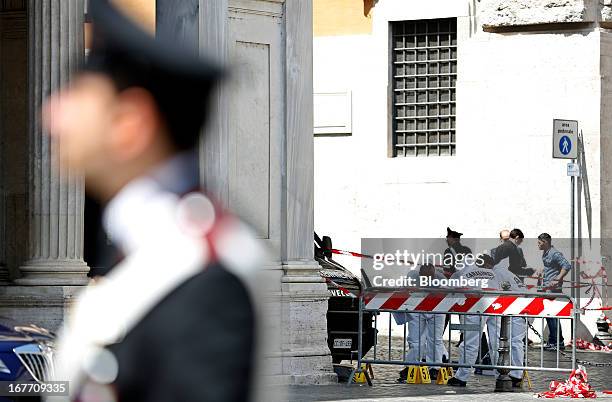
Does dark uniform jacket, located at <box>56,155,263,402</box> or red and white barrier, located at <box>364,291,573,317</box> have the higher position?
dark uniform jacket, located at <box>56,155,263,402</box>

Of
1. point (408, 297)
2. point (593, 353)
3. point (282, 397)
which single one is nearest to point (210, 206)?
point (282, 397)

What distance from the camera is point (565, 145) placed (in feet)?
73.5

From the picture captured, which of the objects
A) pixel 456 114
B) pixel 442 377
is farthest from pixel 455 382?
pixel 456 114

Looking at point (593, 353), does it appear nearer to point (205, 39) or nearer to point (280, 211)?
point (280, 211)

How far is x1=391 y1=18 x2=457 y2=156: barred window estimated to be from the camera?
84.3ft

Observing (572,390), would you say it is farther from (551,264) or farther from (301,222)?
(551,264)

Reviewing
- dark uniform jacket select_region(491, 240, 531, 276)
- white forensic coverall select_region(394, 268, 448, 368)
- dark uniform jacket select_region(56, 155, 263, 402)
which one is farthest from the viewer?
dark uniform jacket select_region(491, 240, 531, 276)

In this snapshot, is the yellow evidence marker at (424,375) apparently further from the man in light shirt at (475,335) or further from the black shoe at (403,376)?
the man in light shirt at (475,335)

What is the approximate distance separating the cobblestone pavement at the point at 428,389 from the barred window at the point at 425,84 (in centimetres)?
681

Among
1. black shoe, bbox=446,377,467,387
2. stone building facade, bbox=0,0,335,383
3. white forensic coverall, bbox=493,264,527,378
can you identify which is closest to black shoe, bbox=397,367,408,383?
black shoe, bbox=446,377,467,387

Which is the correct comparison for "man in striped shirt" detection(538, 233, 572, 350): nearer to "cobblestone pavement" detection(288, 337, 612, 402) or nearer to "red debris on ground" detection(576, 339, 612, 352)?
"red debris on ground" detection(576, 339, 612, 352)

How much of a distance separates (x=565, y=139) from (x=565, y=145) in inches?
3.9

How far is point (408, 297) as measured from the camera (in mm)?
17547

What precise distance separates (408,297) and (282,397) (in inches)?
582
